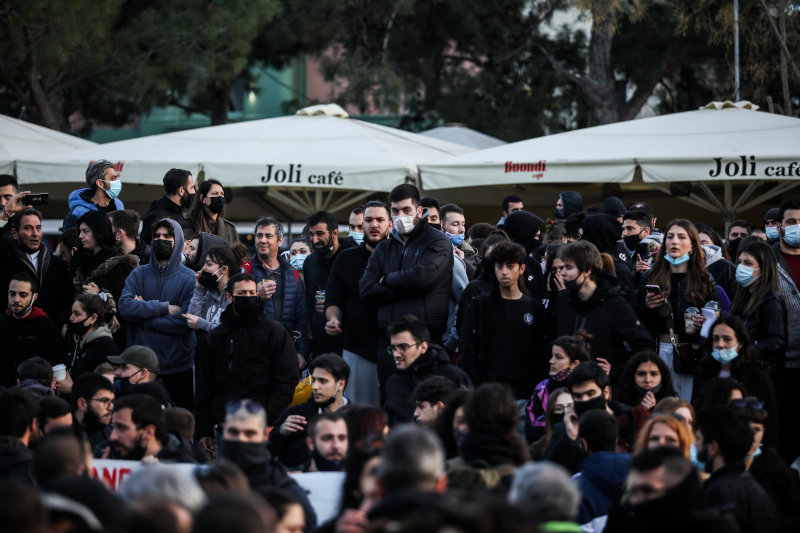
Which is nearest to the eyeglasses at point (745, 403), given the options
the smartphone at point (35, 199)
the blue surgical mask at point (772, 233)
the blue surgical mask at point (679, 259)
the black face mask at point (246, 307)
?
the blue surgical mask at point (679, 259)

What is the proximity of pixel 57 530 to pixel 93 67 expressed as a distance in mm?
15756

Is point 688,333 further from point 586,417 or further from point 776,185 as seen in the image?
point 776,185

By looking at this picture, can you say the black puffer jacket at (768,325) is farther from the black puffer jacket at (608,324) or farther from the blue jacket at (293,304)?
the blue jacket at (293,304)

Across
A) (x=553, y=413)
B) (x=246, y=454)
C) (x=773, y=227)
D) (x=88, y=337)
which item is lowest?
(x=246, y=454)

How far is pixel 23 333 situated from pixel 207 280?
131 cm

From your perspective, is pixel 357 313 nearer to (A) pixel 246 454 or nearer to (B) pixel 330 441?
(B) pixel 330 441

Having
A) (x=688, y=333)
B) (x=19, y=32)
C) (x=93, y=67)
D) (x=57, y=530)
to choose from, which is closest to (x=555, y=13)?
(x=93, y=67)

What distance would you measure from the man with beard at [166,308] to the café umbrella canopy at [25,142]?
14.2 feet

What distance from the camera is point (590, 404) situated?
258 inches

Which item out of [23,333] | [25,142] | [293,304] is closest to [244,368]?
[293,304]

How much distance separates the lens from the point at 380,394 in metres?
8.02

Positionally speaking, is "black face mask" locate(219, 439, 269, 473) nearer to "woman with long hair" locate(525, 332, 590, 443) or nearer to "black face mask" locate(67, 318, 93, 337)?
"woman with long hair" locate(525, 332, 590, 443)

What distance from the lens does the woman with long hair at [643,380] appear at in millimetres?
7176

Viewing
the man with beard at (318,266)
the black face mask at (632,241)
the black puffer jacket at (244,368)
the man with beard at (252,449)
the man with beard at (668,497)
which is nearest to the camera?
the man with beard at (668,497)
